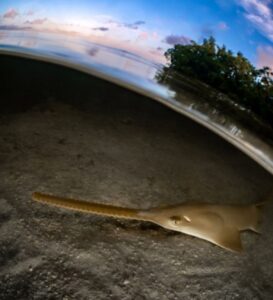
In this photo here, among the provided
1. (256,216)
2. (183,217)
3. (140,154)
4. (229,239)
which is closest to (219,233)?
(229,239)

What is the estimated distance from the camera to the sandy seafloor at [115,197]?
2.23 metres

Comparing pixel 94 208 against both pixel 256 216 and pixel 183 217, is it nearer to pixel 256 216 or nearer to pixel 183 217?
pixel 183 217

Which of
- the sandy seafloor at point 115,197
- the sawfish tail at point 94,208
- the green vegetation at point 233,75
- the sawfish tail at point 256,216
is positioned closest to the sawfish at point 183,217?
the sawfish tail at point 94,208

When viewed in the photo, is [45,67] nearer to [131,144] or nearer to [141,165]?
[131,144]

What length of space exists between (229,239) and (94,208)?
1.32 m

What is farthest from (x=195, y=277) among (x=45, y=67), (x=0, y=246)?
(x=45, y=67)

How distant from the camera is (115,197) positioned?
323 centimetres

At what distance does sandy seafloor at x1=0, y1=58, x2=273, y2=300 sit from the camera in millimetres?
2234

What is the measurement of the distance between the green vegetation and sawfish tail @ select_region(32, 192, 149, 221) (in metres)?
2.53

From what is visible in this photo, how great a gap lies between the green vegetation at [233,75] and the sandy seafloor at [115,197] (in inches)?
45.2

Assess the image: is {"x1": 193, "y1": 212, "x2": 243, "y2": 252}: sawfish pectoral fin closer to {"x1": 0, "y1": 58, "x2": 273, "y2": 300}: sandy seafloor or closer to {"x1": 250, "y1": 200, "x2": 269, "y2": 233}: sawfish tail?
{"x1": 0, "y1": 58, "x2": 273, "y2": 300}: sandy seafloor

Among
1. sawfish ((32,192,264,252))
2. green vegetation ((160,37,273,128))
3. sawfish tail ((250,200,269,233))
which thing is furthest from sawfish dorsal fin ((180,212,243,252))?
green vegetation ((160,37,273,128))

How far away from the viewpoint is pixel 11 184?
3131 mm

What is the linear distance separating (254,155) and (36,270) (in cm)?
396
